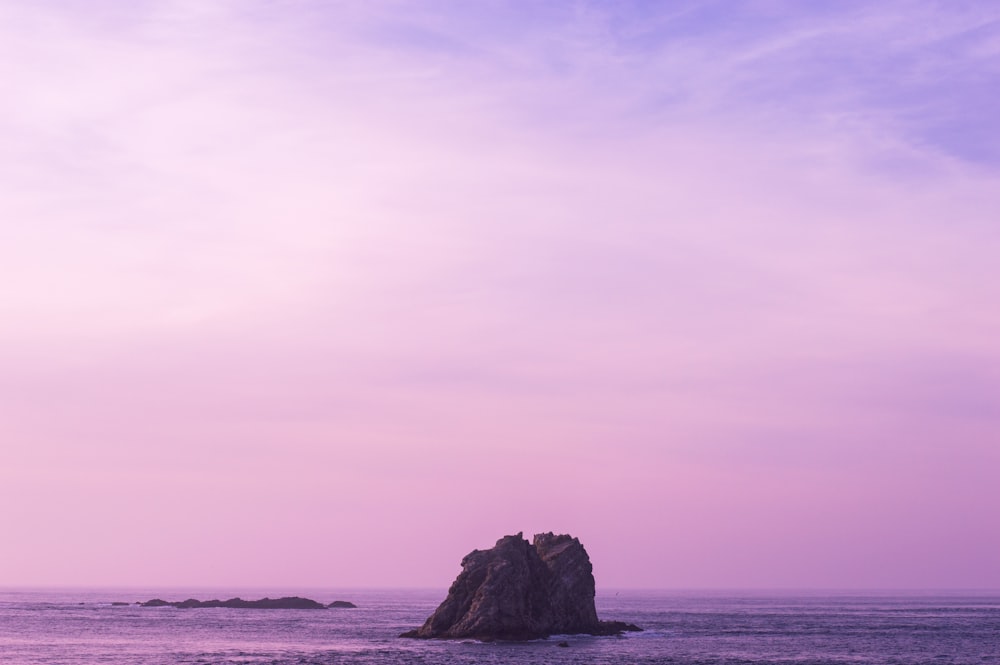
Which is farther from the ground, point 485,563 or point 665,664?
point 485,563

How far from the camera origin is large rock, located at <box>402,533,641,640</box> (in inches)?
4409

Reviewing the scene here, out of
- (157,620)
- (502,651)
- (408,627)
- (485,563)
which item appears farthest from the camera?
(157,620)

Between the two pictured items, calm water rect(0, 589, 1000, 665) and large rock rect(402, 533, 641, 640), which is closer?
calm water rect(0, 589, 1000, 665)

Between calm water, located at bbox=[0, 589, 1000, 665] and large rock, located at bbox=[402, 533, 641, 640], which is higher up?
large rock, located at bbox=[402, 533, 641, 640]

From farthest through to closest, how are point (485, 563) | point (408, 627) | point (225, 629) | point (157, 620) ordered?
point (157, 620), point (408, 627), point (225, 629), point (485, 563)

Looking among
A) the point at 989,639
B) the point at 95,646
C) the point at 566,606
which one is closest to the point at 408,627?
the point at 566,606

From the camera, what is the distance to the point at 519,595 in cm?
11369

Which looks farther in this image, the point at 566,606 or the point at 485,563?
the point at 566,606

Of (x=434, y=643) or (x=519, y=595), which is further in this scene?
(x=519, y=595)

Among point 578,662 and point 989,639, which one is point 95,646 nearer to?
point 578,662

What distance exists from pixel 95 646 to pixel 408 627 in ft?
166

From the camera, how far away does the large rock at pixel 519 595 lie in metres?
112

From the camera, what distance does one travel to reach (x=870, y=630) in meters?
145

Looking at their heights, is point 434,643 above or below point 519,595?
below
